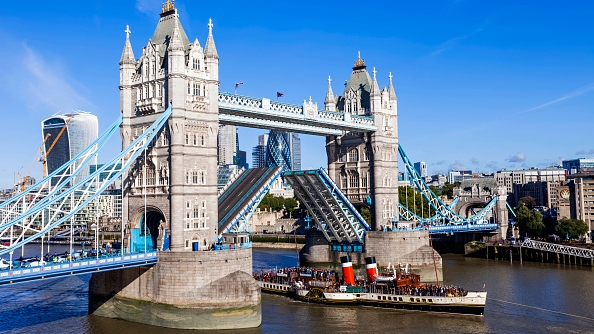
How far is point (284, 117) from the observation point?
2080 inches

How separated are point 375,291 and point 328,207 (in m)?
14.3

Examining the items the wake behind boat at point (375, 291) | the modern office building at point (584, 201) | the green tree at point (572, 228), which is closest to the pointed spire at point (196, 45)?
the wake behind boat at point (375, 291)

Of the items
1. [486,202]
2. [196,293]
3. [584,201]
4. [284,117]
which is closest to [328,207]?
[284,117]

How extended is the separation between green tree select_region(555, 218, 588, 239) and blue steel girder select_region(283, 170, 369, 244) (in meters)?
35.4

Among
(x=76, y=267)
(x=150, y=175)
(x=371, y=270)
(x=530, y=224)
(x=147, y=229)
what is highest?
(x=150, y=175)

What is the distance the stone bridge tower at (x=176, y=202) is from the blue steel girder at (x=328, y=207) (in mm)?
16130

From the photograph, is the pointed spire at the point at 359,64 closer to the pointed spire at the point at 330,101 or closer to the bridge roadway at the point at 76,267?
the pointed spire at the point at 330,101

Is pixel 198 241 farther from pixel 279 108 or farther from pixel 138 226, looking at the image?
pixel 279 108

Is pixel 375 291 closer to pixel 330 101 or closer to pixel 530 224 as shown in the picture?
pixel 330 101

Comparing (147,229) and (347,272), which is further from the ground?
(147,229)

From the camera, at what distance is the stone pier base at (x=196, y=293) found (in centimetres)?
3869

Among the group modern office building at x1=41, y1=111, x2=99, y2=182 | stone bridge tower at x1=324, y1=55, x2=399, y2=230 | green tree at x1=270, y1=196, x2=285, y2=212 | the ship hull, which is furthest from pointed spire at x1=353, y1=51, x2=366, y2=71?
modern office building at x1=41, y1=111, x2=99, y2=182

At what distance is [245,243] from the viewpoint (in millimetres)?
43406

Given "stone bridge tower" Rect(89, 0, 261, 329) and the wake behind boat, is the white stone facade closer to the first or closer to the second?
"stone bridge tower" Rect(89, 0, 261, 329)
